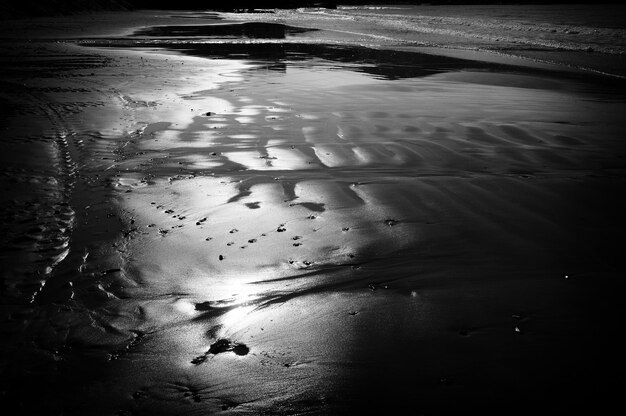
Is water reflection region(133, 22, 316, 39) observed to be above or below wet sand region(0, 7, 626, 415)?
above

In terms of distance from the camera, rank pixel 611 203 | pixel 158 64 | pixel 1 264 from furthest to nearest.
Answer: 1. pixel 158 64
2. pixel 611 203
3. pixel 1 264

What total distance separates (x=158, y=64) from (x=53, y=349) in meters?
12.6

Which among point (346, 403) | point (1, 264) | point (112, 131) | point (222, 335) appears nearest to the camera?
point (346, 403)

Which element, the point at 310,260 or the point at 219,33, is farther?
the point at 219,33

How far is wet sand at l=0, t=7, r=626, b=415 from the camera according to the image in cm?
215

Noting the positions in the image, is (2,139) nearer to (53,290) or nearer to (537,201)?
(53,290)

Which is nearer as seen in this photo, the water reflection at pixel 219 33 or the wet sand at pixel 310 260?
the wet sand at pixel 310 260

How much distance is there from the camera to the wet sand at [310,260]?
2.15 m

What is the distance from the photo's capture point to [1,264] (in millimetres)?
3137

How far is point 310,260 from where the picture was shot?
329 cm

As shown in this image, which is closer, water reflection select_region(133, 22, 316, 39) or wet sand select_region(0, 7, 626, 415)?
wet sand select_region(0, 7, 626, 415)

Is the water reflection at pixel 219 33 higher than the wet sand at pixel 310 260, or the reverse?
the water reflection at pixel 219 33

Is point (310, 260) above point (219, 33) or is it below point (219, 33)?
below

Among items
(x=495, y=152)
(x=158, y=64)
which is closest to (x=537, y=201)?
(x=495, y=152)
